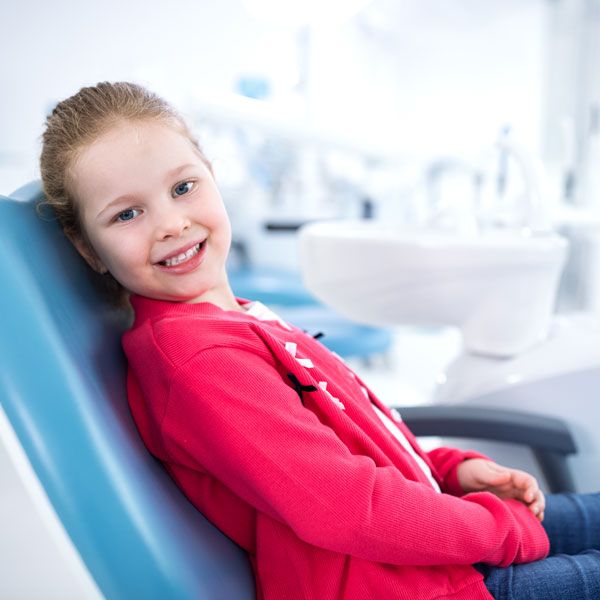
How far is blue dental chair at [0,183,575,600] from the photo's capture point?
42 centimetres

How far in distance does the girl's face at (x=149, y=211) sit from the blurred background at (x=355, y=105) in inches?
8.6

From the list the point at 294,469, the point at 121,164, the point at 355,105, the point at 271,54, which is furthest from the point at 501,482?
the point at 355,105

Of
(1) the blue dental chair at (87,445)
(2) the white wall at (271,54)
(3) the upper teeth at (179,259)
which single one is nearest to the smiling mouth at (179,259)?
(3) the upper teeth at (179,259)

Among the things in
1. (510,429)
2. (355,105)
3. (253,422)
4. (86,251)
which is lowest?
(355,105)

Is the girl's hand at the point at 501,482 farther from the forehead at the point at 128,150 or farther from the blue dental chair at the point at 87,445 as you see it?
the forehead at the point at 128,150

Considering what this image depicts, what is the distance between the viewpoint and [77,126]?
0.63 metres

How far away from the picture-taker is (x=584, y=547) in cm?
77

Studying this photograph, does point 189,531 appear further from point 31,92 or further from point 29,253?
point 31,92

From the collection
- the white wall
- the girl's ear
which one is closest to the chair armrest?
the girl's ear

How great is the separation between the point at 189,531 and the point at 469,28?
10.2 feet

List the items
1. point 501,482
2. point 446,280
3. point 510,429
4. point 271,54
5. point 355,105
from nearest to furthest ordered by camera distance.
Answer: point 501,482, point 510,429, point 446,280, point 271,54, point 355,105

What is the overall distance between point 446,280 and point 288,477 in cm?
58

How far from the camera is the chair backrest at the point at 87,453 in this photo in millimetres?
424

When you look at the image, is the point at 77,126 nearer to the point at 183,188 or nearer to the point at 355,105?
the point at 183,188
